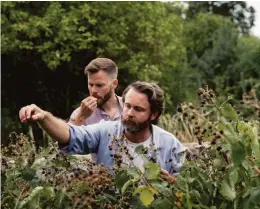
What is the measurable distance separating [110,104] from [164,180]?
6.27ft

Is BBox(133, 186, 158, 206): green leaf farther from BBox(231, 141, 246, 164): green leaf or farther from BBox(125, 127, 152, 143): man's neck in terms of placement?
BBox(125, 127, 152, 143): man's neck

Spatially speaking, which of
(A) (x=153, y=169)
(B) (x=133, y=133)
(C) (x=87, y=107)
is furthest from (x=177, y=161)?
(C) (x=87, y=107)

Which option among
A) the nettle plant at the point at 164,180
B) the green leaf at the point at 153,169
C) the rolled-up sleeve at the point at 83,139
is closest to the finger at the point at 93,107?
the rolled-up sleeve at the point at 83,139

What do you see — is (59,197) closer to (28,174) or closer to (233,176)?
(28,174)

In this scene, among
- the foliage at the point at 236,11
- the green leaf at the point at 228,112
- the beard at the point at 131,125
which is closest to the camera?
the green leaf at the point at 228,112

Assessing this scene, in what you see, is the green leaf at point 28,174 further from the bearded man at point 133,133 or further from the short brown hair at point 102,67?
the short brown hair at point 102,67

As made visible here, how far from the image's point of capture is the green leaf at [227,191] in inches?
82.4

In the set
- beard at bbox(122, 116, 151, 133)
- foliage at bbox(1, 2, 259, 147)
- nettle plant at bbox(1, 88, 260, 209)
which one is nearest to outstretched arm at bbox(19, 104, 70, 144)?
nettle plant at bbox(1, 88, 260, 209)

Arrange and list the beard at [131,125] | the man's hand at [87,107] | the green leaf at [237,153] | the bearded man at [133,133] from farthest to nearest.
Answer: the man's hand at [87,107]
the beard at [131,125]
the bearded man at [133,133]
the green leaf at [237,153]

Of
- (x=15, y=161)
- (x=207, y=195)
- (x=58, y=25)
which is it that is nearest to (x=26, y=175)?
(x=15, y=161)

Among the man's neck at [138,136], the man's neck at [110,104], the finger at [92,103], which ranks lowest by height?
the man's neck at [110,104]

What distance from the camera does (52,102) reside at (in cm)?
1262

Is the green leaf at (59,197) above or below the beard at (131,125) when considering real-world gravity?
below

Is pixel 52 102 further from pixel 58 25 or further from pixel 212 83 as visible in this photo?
pixel 212 83
